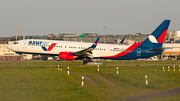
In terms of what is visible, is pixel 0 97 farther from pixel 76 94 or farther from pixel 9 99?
pixel 76 94

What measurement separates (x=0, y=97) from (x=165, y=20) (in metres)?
41.7

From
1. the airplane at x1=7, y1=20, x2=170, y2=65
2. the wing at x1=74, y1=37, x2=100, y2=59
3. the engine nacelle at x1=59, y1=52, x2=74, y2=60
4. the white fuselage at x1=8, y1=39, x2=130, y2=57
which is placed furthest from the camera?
the white fuselage at x1=8, y1=39, x2=130, y2=57

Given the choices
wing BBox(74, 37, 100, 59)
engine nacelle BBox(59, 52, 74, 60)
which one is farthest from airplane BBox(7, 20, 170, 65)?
engine nacelle BBox(59, 52, 74, 60)

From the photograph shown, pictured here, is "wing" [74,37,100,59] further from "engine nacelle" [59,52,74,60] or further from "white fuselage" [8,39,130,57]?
"white fuselage" [8,39,130,57]

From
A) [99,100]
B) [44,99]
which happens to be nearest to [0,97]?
[44,99]

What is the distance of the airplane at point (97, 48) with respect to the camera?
51406 millimetres

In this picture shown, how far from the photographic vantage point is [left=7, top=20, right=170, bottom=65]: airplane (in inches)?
2024

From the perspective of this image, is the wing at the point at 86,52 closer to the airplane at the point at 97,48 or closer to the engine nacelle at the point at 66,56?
the airplane at the point at 97,48

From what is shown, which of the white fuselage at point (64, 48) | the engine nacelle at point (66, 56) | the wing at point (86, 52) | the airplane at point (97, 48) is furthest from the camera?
the white fuselage at point (64, 48)

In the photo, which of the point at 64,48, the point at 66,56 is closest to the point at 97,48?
the point at 64,48

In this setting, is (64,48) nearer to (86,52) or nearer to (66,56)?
(66,56)

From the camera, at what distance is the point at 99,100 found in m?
15.9

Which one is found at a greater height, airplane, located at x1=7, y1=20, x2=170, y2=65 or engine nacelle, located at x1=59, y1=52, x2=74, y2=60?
airplane, located at x1=7, y1=20, x2=170, y2=65

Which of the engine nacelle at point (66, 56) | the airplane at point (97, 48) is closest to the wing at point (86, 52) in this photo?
the airplane at point (97, 48)
